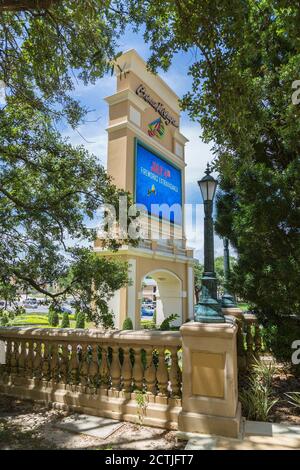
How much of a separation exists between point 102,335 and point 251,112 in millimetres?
4289

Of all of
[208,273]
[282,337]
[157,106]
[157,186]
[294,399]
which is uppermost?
[157,106]

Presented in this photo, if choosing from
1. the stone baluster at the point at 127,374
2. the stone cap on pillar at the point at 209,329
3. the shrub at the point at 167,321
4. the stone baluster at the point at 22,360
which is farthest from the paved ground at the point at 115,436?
the shrub at the point at 167,321

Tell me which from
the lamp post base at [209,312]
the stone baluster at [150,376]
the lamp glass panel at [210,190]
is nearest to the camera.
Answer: the lamp post base at [209,312]

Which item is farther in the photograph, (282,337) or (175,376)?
(282,337)

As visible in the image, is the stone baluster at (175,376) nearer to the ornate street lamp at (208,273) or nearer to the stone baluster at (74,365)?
the ornate street lamp at (208,273)

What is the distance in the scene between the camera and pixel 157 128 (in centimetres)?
2320

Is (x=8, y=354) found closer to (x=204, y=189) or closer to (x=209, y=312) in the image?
(x=209, y=312)

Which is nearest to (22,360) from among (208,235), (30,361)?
(30,361)

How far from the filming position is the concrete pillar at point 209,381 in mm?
3486

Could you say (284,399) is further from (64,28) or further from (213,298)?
(64,28)

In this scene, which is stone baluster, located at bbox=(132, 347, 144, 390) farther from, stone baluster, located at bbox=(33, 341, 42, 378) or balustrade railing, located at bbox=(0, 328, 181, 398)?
stone baluster, located at bbox=(33, 341, 42, 378)

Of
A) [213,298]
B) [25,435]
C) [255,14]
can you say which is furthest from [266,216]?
[25,435]

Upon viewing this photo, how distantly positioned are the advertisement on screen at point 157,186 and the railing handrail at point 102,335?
14982 mm

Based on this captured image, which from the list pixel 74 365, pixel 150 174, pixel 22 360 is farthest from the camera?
pixel 150 174
